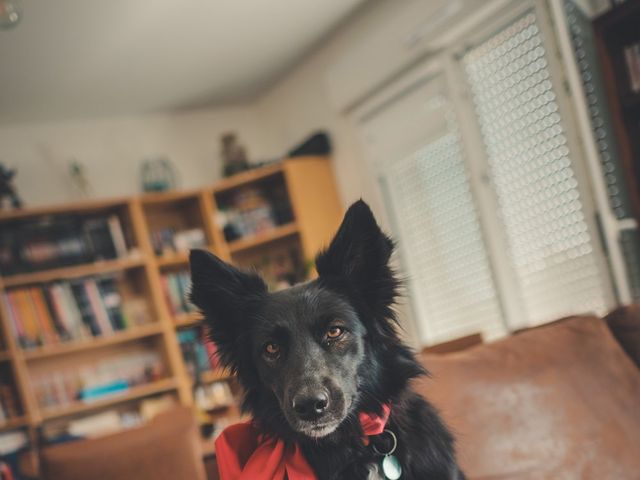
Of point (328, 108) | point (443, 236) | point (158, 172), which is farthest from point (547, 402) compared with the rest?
point (158, 172)

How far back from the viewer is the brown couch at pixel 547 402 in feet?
5.09

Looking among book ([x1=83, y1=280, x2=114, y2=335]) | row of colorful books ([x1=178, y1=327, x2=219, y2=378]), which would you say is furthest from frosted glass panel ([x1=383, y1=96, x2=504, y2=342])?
book ([x1=83, y1=280, x2=114, y2=335])

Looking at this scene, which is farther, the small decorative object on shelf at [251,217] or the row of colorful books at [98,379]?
the small decorative object on shelf at [251,217]

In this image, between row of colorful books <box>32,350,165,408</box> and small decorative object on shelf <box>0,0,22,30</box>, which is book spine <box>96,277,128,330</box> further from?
small decorative object on shelf <box>0,0,22,30</box>

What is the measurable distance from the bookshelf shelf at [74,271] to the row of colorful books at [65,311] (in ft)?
0.17

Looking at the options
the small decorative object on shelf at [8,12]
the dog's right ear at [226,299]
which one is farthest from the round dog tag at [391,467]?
the small decorative object on shelf at [8,12]

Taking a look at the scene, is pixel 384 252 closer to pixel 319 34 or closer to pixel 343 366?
pixel 343 366

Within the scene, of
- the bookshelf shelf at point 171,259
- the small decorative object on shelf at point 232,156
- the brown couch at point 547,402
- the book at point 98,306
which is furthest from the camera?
the small decorative object on shelf at point 232,156

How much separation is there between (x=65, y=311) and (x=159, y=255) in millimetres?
845

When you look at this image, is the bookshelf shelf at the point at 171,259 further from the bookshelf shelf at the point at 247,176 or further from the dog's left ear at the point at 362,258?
the dog's left ear at the point at 362,258

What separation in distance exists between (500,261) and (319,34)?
2.28 m

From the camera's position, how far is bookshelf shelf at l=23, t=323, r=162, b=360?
4293mm

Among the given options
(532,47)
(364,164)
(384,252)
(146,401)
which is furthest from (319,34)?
(384,252)

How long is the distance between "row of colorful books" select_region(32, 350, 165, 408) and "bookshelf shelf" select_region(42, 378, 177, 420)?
0.16ft
